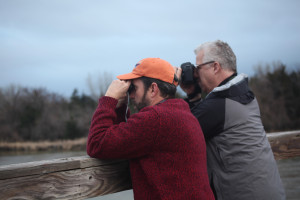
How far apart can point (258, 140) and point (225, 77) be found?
525mm

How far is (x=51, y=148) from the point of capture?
29.2 metres

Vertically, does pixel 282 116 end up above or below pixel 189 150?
below

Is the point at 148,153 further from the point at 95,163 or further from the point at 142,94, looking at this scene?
the point at 142,94

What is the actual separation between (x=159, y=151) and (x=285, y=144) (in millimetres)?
1601

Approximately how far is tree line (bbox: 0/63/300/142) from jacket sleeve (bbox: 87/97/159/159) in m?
19.0

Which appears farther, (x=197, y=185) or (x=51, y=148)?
(x=51, y=148)

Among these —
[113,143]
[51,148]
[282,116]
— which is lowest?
[51,148]

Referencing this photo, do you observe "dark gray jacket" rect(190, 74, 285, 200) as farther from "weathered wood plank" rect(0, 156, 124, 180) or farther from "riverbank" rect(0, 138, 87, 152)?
"riverbank" rect(0, 138, 87, 152)

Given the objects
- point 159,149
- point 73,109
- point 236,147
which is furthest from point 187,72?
point 73,109

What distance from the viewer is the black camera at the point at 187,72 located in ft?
6.97

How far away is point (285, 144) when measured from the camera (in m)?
2.47

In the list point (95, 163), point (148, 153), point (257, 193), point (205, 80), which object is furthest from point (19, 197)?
point (205, 80)

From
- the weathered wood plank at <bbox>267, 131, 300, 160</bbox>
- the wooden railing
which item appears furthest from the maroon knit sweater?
the weathered wood plank at <bbox>267, 131, 300, 160</bbox>

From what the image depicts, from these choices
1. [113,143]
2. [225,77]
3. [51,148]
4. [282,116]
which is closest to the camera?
[113,143]
